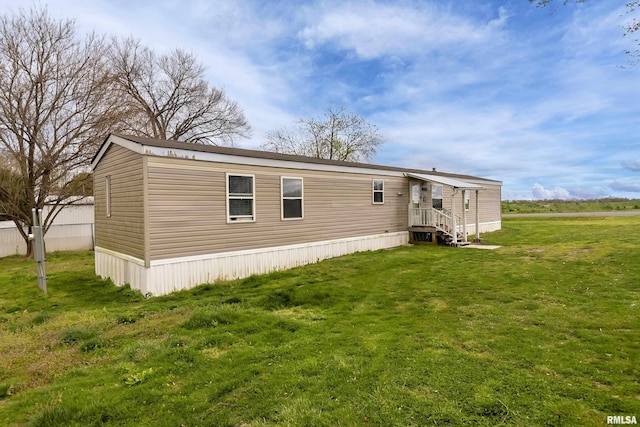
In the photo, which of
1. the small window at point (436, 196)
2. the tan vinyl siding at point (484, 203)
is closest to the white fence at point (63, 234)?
the small window at point (436, 196)

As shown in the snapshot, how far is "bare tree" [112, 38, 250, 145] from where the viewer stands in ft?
80.5

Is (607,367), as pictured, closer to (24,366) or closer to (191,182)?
(24,366)

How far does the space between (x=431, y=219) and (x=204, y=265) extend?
9.96 m

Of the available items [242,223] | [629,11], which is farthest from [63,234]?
[629,11]

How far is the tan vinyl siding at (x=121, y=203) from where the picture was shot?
8164 mm

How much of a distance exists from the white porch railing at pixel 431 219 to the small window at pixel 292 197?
6403 millimetres

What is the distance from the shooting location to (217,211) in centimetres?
898

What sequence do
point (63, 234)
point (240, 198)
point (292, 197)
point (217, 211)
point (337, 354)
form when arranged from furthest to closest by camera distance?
point (63, 234), point (292, 197), point (240, 198), point (217, 211), point (337, 354)

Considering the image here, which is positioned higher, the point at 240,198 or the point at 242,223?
the point at 240,198

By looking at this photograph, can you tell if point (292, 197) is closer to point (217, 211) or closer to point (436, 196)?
point (217, 211)

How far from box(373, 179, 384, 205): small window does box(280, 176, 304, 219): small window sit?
397 centimetres

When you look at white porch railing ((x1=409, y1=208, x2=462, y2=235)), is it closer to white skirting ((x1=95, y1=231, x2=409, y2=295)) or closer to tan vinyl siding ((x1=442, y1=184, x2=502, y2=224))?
tan vinyl siding ((x1=442, y1=184, x2=502, y2=224))

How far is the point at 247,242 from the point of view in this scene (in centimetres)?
963

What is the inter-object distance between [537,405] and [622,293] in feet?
17.3
